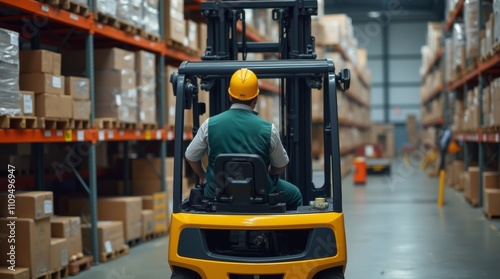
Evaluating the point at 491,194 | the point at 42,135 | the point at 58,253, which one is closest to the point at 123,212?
the point at 58,253

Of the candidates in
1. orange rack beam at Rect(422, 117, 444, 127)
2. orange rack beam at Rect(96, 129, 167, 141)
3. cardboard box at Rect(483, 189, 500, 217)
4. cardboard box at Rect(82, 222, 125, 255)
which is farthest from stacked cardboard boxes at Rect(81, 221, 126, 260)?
orange rack beam at Rect(422, 117, 444, 127)

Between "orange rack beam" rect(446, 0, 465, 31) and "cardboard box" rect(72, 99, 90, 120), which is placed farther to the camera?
"orange rack beam" rect(446, 0, 465, 31)

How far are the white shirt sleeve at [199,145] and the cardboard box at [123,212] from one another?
357 cm

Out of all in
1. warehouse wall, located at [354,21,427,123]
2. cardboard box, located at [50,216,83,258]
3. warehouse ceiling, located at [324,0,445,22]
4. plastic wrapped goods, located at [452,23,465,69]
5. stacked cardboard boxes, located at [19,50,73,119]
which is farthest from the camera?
warehouse wall, located at [354,21,427,123]

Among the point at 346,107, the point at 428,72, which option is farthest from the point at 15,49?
the point at 428,72

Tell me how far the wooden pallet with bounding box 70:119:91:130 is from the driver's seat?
285 cm

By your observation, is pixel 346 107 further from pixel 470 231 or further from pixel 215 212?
pixel 215 212

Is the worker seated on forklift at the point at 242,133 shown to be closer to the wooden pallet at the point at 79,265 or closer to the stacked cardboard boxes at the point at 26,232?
the stacked cardboard boxes at the point at 26,232

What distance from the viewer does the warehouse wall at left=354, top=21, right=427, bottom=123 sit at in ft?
107

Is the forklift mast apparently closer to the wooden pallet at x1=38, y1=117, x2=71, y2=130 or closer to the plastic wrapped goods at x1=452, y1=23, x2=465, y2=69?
the wooden pallet at x1=38, y1=117, x2=71, y2=130

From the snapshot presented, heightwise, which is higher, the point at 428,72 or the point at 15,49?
the point at 428,72

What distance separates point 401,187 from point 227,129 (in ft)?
42.8

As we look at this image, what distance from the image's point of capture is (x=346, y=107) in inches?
790

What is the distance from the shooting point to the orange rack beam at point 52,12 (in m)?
5.50
